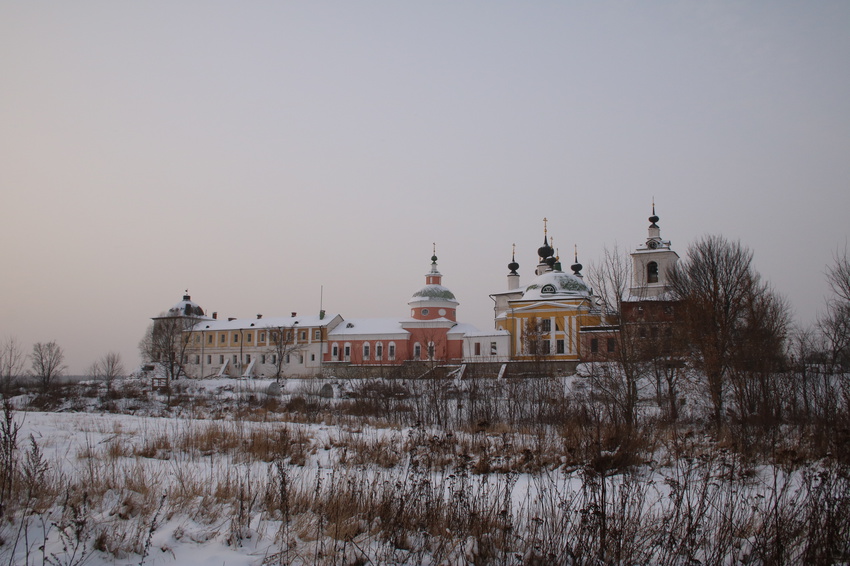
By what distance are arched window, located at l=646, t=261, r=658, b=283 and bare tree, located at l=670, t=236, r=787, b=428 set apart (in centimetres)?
1510

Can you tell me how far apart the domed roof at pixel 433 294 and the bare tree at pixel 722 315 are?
96.0ft

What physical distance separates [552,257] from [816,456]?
45072 millimetres

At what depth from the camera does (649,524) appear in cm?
566

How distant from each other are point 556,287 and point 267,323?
1241 inches

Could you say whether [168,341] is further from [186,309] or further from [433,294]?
[433,294]

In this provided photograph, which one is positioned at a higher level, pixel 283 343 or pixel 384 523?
pixel 283 343

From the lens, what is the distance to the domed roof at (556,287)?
44.3 m

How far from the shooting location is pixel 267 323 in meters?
61.2

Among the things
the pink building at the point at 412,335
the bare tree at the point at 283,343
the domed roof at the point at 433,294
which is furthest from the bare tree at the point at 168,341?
the domed roof at the point at 433,294

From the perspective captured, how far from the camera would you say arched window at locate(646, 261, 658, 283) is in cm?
4230

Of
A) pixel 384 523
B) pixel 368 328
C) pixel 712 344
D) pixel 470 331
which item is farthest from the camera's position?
pixel 368 328

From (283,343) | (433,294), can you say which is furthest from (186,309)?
(433,294)

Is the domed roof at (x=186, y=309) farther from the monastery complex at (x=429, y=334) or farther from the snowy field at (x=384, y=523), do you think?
the snowy field at (x=384, y=523)

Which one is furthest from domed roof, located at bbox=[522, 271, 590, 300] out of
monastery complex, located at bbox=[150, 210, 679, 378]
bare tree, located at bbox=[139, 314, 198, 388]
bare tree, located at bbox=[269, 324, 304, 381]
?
bare tree, located at bbox=[139, 314, 198, 388]
